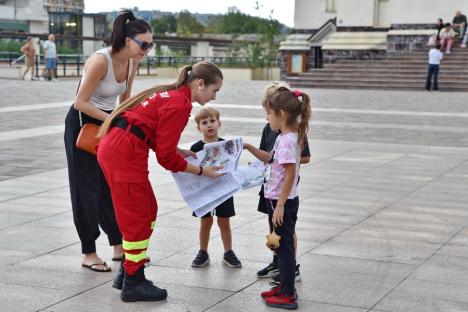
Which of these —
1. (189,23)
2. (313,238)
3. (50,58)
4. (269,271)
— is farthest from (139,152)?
(189,23)

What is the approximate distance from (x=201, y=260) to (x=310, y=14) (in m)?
35.8

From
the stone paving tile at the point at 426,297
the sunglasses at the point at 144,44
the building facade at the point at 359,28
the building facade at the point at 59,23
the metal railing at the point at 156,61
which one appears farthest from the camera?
the building facade at the point at 59,23

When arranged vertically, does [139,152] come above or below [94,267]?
above

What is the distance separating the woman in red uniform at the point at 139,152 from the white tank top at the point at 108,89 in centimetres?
69

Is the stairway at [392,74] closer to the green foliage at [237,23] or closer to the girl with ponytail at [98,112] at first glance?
the girl with ponytail at [98,112]

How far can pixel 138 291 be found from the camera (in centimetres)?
539

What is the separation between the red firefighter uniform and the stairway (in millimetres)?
24016

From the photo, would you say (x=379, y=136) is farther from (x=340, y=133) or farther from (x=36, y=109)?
(x=36, y=109)

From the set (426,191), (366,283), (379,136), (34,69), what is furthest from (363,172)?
(34,69)

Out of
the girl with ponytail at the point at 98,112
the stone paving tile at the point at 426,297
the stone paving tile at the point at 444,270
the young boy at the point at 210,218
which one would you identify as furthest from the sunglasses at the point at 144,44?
the stone paving tile at the point at 444,270

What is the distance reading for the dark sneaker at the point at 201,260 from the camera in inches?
245

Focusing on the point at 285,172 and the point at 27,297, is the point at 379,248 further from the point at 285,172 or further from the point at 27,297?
the point at 27,297

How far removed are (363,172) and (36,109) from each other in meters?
10.3

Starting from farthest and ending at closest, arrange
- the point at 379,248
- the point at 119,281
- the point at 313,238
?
the point at 313,238
the point at 379,248
the point at 119,281
